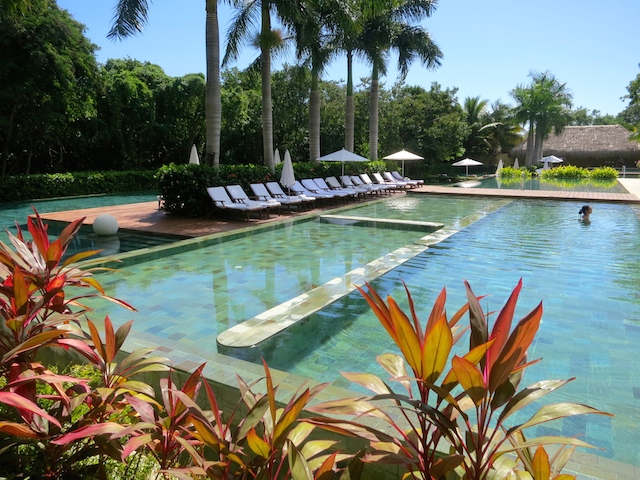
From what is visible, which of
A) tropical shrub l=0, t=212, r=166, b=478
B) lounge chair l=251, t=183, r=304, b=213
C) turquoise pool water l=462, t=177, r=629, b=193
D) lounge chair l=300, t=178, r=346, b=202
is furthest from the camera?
turquoise pool water l=462, t=177, r=629, b=193

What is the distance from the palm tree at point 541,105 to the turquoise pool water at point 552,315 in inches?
1420

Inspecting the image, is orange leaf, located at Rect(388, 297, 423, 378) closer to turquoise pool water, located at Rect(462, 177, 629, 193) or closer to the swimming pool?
the swimming pool

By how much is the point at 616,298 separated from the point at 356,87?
1129 inches

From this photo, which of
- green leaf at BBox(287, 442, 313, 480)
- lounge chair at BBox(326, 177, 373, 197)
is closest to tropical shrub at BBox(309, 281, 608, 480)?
green leaf at BBox(287, 442, 313, 480)

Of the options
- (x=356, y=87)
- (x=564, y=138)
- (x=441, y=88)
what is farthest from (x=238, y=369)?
(x=564, y=138)

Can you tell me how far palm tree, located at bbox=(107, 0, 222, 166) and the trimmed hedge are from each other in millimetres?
8585

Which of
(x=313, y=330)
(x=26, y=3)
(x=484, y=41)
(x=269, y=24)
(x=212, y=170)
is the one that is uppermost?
(x=484, y=41)

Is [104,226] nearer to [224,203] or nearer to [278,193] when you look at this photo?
[224,203]

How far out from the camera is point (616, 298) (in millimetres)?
5684

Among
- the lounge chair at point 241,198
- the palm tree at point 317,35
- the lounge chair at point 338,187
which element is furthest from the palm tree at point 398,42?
the lounge chair at point 241,198

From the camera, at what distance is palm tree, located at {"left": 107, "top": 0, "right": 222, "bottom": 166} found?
11891mm

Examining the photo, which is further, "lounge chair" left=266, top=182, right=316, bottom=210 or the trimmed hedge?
the trimmed hedge

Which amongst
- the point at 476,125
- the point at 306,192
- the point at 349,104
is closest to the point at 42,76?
the point at 306,192

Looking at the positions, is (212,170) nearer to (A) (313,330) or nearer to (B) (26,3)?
(B) (26,3)
